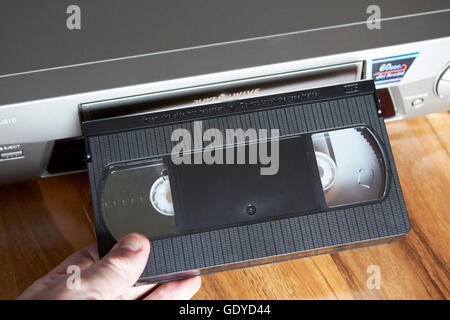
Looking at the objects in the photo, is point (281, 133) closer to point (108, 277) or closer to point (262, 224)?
point (262, 224)

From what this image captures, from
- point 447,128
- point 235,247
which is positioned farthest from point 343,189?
point 447,128

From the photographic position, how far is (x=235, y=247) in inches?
25.2

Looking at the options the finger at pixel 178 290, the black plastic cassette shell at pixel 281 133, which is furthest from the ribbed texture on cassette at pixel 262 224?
the finger at pixel 178 290

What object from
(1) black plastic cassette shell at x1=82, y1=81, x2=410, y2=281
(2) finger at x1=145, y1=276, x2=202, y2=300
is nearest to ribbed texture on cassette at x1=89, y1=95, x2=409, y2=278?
(1) black plastic cassette shell at x1=82, y1=81, x2=410, y2=281

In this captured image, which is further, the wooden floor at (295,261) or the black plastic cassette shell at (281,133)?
the wooden floor at (295,261)

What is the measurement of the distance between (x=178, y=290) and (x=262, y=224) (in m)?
0.18

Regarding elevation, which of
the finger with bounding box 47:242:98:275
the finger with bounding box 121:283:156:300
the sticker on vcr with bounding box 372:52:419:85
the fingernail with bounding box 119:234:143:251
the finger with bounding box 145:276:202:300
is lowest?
the finger with bounding box 121:283:156:300

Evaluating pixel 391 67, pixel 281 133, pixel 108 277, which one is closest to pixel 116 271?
pixel 108 277

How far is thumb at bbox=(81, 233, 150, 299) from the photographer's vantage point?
1.88ft

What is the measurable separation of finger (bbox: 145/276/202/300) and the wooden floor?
0.11 ft

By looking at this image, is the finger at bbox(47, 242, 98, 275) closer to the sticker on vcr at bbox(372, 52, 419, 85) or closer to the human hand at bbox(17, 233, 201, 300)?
the human hand at bbox(17, 233, 201, 300)

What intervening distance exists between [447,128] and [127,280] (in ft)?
2.00

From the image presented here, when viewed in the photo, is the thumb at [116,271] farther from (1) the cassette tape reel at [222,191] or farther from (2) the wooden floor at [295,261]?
(2) the wooden floor at [295,261]

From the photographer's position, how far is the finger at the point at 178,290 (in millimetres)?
728
